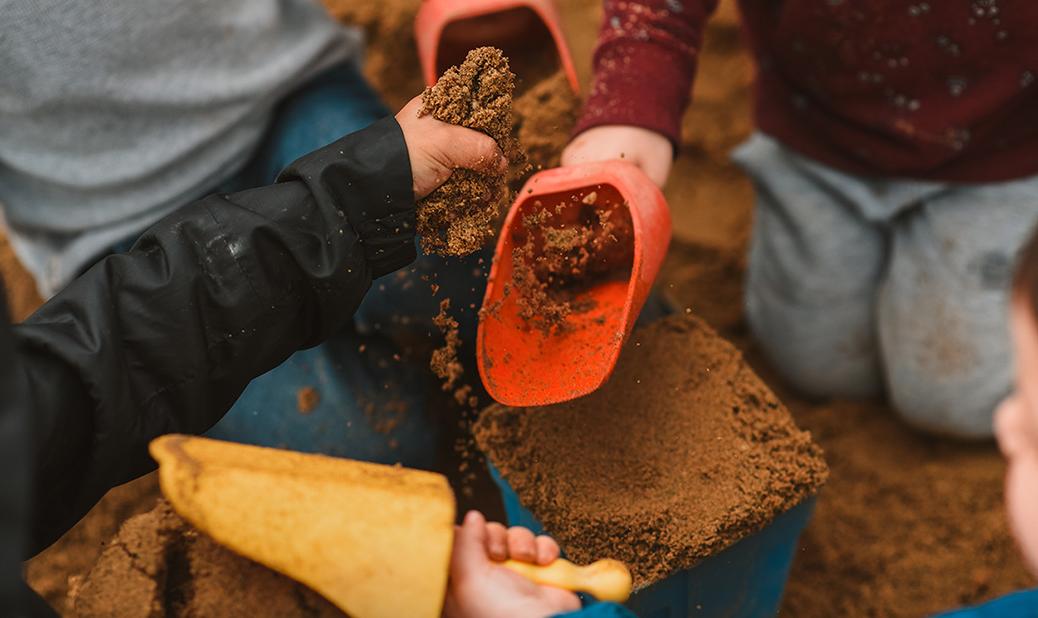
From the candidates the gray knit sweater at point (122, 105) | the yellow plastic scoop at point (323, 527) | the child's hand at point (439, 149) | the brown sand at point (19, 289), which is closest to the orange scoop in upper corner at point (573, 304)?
the child's hand at point (439, 149)

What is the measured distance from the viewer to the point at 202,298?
785 millimetres

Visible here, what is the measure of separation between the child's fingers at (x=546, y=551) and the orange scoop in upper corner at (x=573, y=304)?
167 millimetres

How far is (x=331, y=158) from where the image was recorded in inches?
31.4

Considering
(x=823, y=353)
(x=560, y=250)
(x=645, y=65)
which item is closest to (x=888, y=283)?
(x=823, y=353)

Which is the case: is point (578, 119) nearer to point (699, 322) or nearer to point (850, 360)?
point (699, 322)

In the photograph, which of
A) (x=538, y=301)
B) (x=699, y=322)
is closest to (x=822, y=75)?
(x=699, y=322)

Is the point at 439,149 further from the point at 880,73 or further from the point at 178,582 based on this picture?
the point at 880,73

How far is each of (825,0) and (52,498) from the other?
0.99 m

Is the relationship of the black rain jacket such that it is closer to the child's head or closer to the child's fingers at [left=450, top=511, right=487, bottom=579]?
the child's fingers at [left=450, top=511, right=487, bottom=579]

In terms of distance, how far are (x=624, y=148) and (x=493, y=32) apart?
0.29 m

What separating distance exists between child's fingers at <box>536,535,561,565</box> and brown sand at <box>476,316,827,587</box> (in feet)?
0.40

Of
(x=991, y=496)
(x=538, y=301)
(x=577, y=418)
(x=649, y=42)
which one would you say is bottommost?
(x=991, y=496)

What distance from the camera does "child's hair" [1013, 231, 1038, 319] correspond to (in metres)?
0.69

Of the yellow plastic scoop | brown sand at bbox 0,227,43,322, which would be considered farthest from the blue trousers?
brown sand at bbox 0,227,43,322
